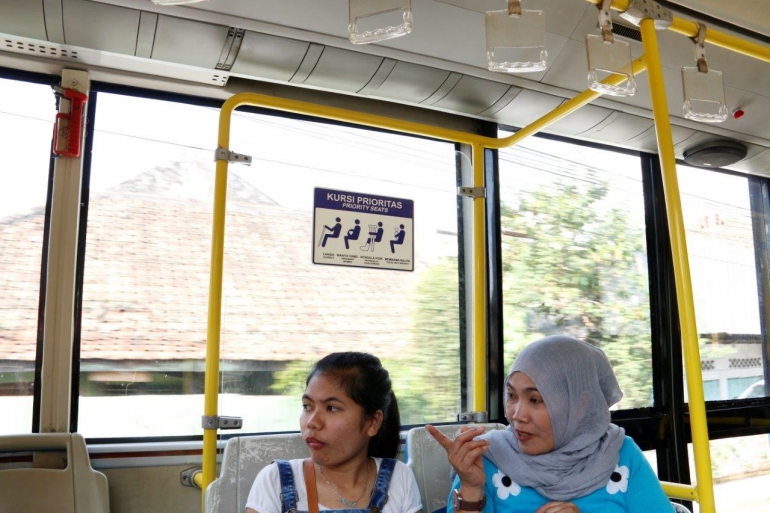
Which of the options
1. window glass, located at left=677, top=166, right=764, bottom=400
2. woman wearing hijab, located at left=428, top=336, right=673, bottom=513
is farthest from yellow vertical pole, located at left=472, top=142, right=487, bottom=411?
window glass, located at left=677, top=166, right=764, bottom=400

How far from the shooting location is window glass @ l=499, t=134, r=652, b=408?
A: 353 cm

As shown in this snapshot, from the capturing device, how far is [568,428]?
6.21ft

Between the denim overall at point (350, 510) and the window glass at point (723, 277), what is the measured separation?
295 centimetres

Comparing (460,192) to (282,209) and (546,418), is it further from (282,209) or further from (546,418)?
(546,418)

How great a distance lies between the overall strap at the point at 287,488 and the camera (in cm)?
175

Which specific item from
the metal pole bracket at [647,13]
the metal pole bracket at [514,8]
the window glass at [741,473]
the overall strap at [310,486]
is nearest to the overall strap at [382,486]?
the overall strap at [310,486]

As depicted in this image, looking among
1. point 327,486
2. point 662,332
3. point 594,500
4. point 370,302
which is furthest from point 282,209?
point 662,332

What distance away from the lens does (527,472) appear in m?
1.93

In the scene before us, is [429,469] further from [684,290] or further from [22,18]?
[22,18]

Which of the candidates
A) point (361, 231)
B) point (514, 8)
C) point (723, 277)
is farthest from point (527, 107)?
point (723, 277)

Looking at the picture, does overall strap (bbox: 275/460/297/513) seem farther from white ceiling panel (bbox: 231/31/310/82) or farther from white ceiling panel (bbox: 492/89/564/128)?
white ceiling panel (bbox: 492/89/564/128)

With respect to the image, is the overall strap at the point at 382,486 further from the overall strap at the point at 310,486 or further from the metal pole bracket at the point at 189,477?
the metal pole bracket at the point at 189,477

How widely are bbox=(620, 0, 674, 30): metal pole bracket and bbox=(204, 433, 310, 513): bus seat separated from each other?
68.7 inches

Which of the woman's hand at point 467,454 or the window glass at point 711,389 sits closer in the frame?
the woman's hand at point 467,454
